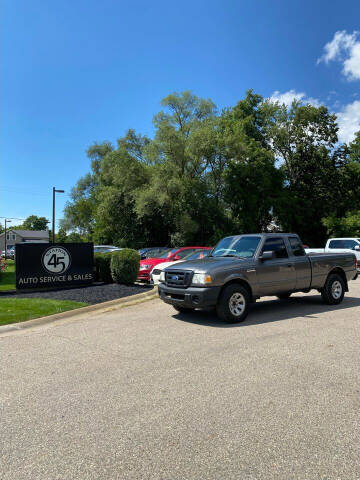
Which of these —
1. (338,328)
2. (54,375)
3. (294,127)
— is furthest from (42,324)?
(294,127)

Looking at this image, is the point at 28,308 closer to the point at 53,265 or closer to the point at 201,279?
the point at 53,265

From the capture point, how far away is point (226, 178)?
1293 inches

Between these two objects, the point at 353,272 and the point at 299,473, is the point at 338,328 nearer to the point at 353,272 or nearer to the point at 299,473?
the point at 353,272

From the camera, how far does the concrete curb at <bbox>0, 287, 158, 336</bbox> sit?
7328mm

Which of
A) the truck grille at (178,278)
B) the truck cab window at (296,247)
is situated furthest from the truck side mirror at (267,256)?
the truck grille at (178,278)

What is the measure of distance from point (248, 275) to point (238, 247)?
110 cm

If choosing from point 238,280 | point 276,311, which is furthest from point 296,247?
point 238,280

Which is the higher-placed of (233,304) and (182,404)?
(233,304)

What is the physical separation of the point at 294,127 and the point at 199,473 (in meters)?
44.6

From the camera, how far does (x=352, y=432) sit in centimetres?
301

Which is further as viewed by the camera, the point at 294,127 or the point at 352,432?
the point at 294,127

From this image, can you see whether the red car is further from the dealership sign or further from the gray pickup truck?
the gray pickup truck

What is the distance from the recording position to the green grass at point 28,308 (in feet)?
25.5

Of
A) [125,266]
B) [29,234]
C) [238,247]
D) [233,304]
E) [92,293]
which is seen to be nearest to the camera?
[233,304]
